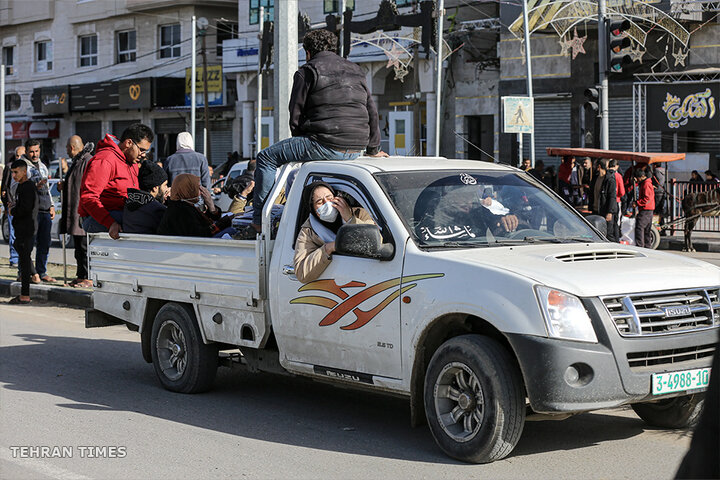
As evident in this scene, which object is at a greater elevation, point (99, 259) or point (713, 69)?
point (713, 69)

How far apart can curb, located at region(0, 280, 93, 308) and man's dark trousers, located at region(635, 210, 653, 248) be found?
11089 millimetres

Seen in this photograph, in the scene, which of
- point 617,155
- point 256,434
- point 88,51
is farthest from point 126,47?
point 256,434

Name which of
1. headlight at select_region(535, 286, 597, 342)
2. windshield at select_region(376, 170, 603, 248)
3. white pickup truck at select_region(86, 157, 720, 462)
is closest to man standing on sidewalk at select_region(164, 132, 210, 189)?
white pickup truck at select_region(86, 157, 720, 462)

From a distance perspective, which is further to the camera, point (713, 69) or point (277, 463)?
point (713, 69)

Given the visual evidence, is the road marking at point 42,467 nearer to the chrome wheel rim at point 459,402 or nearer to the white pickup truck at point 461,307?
the white pickup truck at point 461,307

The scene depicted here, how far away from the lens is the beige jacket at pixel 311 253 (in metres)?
6.56

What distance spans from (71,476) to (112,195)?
407 centimetres

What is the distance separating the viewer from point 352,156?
7812mm

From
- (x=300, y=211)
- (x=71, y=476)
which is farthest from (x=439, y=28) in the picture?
(x=71, y=476)

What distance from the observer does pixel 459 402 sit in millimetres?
5812

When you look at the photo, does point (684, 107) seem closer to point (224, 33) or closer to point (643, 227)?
point (643, 227)

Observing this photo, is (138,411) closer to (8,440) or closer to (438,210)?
(8,440)

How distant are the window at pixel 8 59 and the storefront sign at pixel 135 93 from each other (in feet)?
39.8

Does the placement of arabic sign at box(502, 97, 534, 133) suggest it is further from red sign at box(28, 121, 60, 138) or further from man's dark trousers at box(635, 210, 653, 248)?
red sign at box(28, 121, 60, 138)
